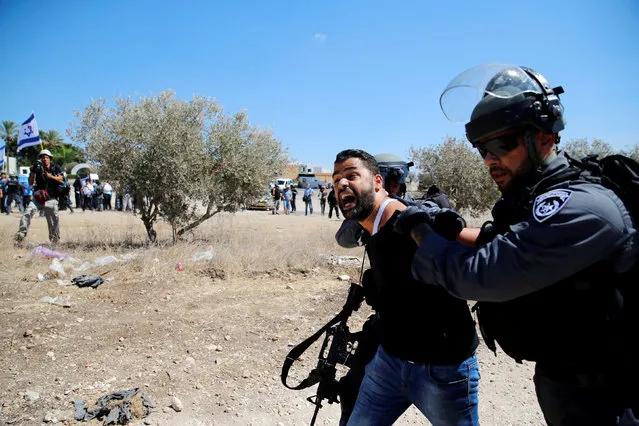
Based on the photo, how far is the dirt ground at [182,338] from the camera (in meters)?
3.36

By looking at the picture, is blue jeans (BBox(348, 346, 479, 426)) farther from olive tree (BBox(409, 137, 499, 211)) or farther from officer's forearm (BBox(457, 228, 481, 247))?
olive tree (BBox(409, 137, 499, 211))

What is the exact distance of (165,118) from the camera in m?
9.45

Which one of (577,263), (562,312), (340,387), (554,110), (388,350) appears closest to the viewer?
(577,263)

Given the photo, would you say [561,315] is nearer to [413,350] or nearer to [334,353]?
[413,350]

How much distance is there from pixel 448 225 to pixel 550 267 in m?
0.51

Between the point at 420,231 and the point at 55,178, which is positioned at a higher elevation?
the point at 55,178

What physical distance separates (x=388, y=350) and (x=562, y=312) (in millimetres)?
880

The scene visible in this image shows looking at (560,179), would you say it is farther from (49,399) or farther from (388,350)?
(49,399)

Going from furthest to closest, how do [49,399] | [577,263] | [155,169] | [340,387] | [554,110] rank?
[155,169], [49,399], [340,387], [554,110], [577,263]

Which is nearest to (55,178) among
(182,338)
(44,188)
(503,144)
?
(44,188)

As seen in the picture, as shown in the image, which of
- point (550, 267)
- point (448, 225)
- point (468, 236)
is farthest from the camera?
point (468, 236)

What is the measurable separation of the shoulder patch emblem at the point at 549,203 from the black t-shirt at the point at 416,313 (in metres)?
0.67

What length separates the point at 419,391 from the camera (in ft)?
5.83

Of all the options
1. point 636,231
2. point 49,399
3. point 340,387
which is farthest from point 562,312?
point 49,399
